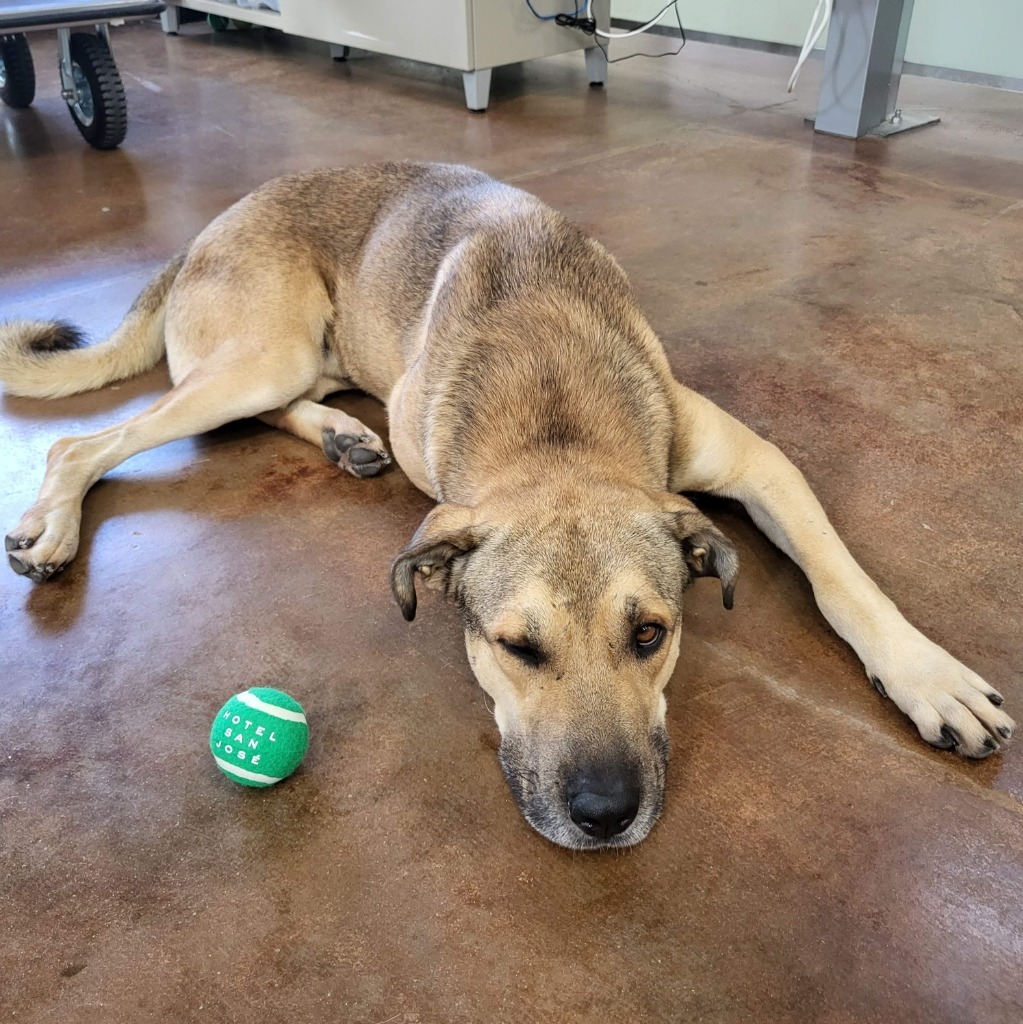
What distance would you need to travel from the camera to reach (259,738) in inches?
86.2

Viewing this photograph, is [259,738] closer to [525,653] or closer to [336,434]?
[525,653]

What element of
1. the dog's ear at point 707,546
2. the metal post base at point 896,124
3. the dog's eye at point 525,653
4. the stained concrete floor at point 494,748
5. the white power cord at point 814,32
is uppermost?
the white power cord at point 814,32

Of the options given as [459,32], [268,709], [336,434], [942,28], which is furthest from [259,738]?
[942,28]

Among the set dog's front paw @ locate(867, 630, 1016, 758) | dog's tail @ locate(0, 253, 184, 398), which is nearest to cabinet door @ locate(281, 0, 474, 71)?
dog's tail @ locate(0, 253, 184, 398)

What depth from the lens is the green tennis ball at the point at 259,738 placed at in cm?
220

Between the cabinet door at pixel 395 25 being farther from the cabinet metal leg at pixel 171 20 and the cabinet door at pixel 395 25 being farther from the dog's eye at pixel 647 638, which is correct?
the dog's eye at pixel 647 638

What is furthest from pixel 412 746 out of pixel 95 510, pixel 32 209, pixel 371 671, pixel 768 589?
pixel 32 209

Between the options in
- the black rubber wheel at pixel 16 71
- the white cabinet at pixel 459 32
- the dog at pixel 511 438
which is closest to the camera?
the dog at pixel 511 438

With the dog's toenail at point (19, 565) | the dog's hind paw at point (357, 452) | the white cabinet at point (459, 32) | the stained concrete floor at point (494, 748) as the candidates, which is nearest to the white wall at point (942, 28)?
the white cabinet at point (459, 32)

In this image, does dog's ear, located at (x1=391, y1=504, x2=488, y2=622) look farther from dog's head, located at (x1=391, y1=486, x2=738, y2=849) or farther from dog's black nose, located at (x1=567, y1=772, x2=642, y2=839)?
dog's black nose, located at (x1=567, y1=772, x2=642, y2=839)

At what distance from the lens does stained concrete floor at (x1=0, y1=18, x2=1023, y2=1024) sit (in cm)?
190

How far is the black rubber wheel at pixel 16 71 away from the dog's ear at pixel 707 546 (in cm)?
767

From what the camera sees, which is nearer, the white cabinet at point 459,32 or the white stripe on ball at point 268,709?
the white stripe on ball at point 268,709

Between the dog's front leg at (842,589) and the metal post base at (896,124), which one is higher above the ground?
the metal post base at (896,124)
